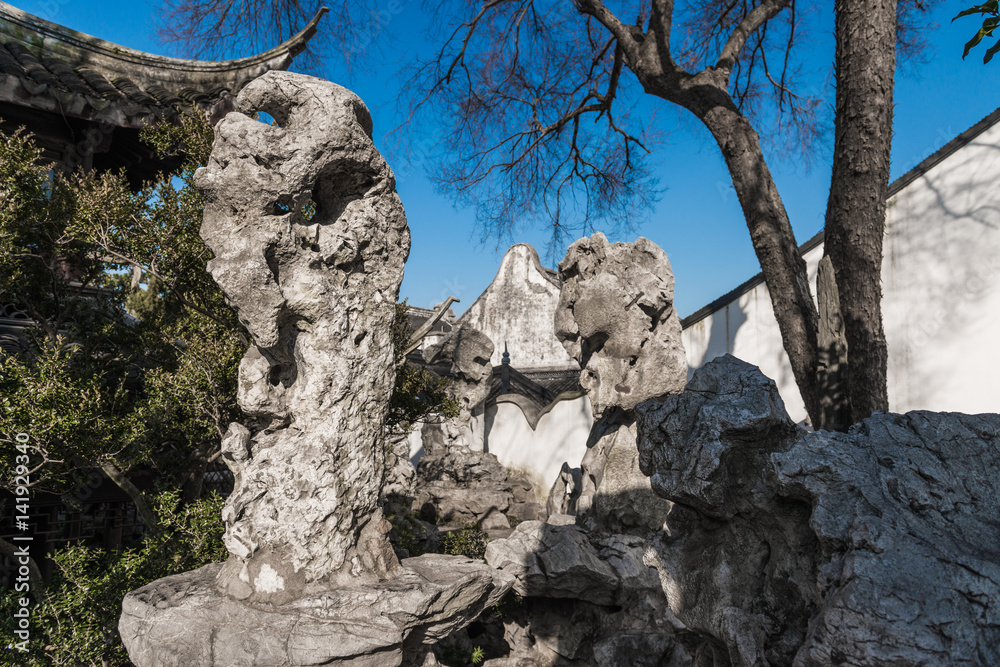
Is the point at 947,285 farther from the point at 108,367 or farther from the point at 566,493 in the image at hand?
the point at 108,367

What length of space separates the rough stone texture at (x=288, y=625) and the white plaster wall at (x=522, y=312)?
16.7 meters

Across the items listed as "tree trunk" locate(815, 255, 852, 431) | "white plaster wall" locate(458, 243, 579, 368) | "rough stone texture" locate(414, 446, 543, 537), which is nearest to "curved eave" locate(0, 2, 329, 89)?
"tree trunk" locate(815, 255, 852, 431)

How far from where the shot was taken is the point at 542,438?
10734 mm

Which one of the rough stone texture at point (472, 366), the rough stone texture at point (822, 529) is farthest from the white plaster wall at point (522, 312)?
the rough stone texture at point (822, 529)

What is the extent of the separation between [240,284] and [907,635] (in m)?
2.72

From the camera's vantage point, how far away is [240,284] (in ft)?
9.32

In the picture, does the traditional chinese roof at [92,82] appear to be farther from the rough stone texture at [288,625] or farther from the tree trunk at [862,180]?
the tree trunk at [862,180]

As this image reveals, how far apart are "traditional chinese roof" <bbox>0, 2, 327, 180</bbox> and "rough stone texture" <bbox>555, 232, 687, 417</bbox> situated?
3.53 metres

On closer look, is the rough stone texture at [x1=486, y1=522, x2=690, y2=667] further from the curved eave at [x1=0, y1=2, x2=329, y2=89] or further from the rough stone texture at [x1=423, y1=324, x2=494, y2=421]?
the rough stone texture at [x1=423, y1=324, x2=494, y2=421]

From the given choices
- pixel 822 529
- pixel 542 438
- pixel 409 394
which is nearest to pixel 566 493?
pixel 409 394

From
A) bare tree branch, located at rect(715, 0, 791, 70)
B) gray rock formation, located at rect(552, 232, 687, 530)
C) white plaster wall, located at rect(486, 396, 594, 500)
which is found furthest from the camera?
white plaster wall, located at rect(486, 396, 594, 500)

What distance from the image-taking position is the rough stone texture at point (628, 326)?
593 centimetres

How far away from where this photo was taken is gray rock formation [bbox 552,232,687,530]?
592 centimetres

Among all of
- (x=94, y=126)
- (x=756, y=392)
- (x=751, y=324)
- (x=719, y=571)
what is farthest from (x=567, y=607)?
(x=94, y=126)
